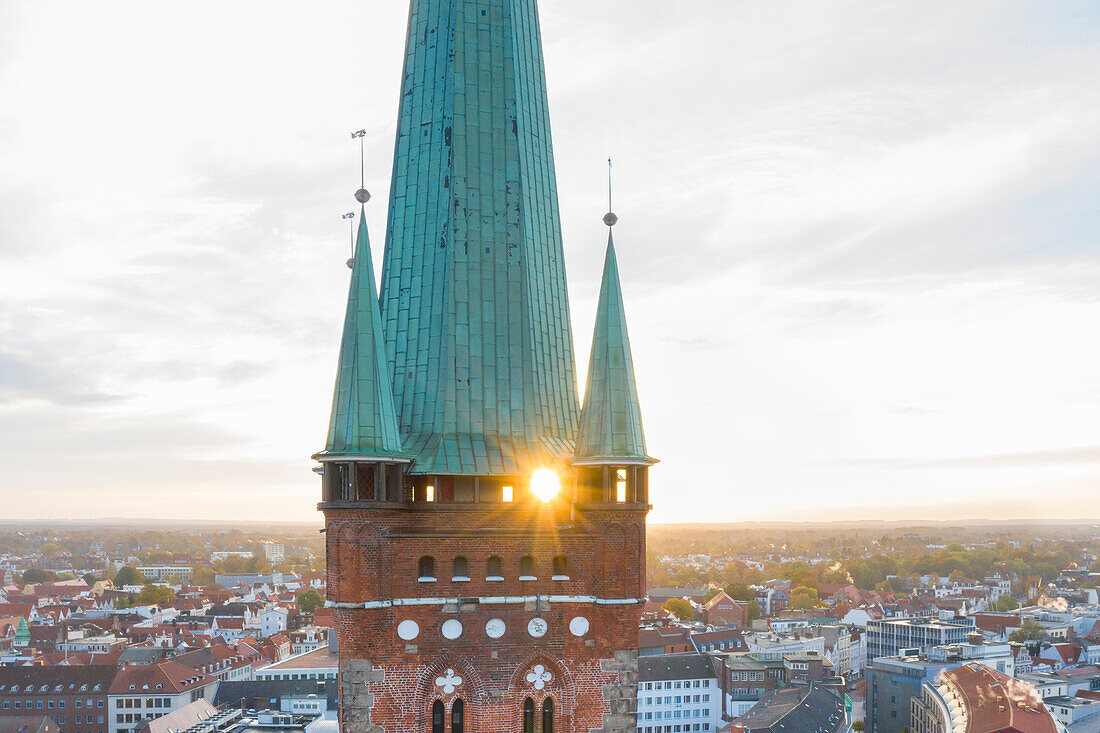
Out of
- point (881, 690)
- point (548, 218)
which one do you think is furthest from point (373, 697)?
point (881, 690)

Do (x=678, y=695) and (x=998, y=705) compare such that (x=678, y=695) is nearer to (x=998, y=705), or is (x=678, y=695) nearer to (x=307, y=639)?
(x=998, y=705)

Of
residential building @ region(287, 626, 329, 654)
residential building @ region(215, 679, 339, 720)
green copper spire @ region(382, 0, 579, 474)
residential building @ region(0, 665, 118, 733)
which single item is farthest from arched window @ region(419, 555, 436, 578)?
residential building @ region(287, 626, 329, 654)

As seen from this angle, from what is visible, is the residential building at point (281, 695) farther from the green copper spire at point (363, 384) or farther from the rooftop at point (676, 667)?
the green copper spire at point (363, 384)

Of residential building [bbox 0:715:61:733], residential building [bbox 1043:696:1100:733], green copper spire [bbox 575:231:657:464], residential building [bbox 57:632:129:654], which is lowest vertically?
residential building [bbox 0:715:61:733]

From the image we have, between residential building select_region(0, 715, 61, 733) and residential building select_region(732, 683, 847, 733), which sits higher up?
residential building select_region(732, 683, 847, 733)

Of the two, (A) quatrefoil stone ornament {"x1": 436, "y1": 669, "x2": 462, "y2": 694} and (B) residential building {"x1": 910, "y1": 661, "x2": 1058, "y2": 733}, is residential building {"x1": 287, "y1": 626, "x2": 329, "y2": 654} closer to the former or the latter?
(B) residential building {"x1": 910, "y1": 661, "x2": 1058, "y2": 733}

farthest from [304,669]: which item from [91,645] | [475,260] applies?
[475,260]

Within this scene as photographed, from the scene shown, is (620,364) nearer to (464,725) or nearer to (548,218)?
(548,218)
